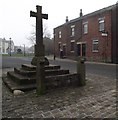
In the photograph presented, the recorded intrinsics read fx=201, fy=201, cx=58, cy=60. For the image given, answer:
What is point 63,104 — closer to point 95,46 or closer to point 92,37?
point 95,46

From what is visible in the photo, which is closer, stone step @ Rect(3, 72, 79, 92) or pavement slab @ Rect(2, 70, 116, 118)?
pavement slab @ Rect(2, 70, 116, 118)

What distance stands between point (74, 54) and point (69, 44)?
2806 millimetres

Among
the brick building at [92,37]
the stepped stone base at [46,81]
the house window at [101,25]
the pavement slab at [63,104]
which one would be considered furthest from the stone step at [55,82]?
the house window at [101,25]

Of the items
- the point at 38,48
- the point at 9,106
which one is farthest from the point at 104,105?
the point at 38,48

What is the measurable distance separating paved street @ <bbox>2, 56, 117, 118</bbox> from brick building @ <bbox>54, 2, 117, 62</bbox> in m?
18.1

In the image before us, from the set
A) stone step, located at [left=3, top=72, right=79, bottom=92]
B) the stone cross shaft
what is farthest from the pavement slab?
the stone cross shaft

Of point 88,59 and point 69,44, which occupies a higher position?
point 69,44

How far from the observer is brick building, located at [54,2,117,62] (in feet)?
81.4

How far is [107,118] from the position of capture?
453cm

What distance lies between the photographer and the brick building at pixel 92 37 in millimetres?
24808

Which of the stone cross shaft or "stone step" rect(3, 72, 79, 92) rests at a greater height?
the stone cross shaft

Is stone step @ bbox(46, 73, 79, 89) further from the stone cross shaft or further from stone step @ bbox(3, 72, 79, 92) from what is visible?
the stone cross shaft

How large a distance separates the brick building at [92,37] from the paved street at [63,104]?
18.1 m

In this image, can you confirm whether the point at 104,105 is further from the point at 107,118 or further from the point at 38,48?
the point at 38,48
